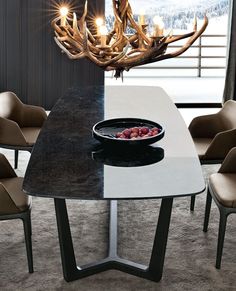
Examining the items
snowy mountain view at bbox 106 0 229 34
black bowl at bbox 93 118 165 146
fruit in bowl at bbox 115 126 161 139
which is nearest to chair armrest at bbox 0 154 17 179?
black bowl at bbox 93 118 165 146

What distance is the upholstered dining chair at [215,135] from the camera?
4195 mm

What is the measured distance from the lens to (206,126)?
4.64 m

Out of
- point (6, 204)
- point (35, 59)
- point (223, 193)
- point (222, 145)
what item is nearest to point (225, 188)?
point (223, 193)

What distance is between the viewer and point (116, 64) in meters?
3.96

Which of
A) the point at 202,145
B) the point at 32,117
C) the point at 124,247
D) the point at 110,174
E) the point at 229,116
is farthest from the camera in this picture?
the point at 32,117

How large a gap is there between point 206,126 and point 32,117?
53.8 inches

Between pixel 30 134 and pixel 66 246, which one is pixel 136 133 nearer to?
pixel 66 246

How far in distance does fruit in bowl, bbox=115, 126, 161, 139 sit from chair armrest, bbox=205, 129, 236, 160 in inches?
25.7

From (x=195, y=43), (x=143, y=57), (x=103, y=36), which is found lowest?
(x=195, y=43)

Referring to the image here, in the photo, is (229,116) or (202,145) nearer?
(202,145)

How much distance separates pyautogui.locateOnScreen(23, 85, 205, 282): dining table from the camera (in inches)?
114

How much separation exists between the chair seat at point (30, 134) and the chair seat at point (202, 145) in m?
1.17

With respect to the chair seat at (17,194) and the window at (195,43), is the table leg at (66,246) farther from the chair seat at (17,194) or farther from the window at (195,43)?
the window at (195,43)

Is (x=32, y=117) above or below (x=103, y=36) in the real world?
below
